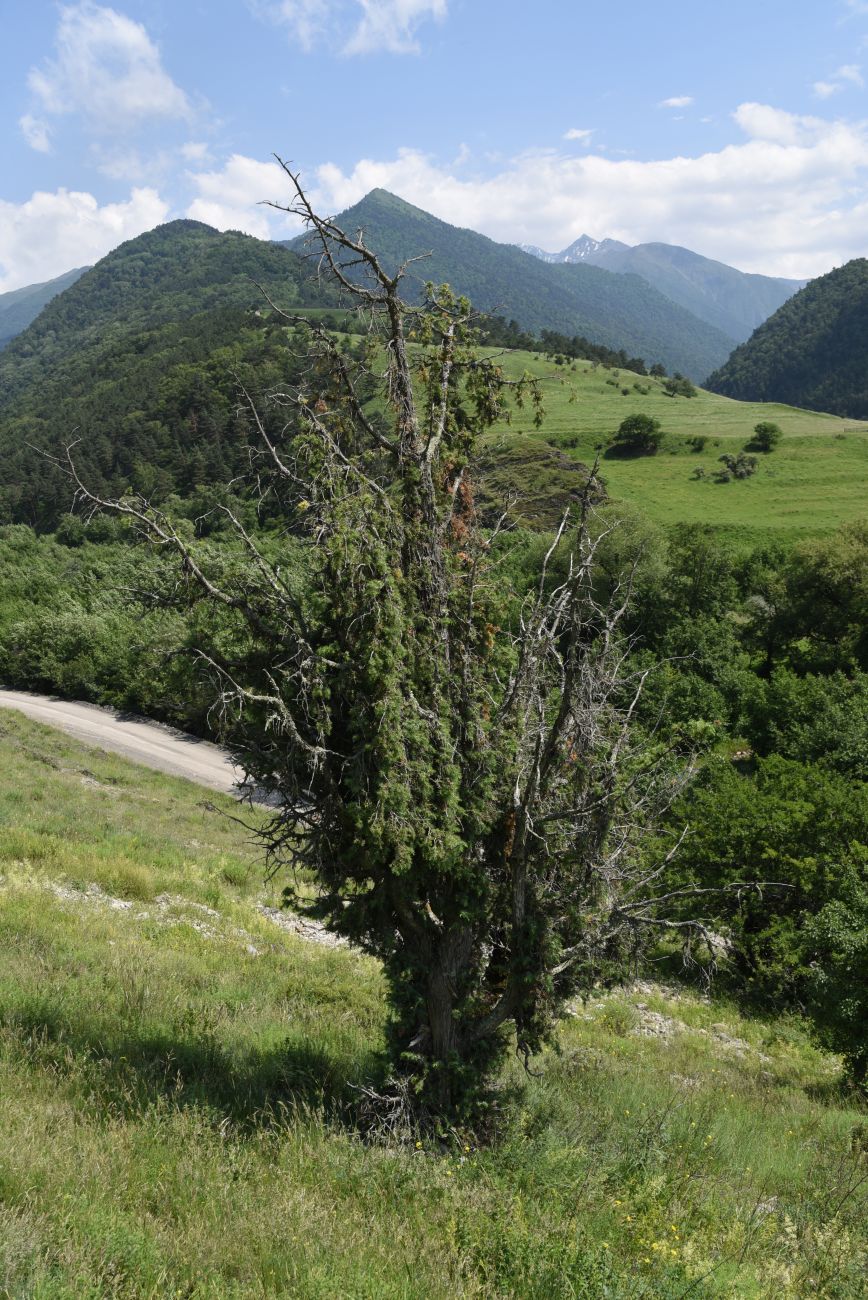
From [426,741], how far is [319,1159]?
9.38ft

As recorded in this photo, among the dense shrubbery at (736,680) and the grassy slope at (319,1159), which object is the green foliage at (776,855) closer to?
the dense shrubbery at (736,680)

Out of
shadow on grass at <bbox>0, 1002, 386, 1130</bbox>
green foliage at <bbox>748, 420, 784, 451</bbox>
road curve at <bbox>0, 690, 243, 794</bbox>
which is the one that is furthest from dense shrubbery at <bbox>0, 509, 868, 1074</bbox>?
green foliage at <bbox>748, 420, 784, 451</bbox>

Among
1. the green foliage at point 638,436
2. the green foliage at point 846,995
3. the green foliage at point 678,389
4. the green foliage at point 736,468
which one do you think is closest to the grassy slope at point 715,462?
the green foliage at point 736,468

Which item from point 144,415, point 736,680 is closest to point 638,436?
point 736,680

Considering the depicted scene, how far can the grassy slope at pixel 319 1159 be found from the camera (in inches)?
158

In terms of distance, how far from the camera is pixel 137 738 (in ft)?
130

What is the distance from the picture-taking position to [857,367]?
634 ft

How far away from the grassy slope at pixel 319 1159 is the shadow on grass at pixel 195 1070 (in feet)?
0.10

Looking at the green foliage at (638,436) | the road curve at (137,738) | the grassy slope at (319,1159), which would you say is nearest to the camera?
the grassy slope at (319,1159)

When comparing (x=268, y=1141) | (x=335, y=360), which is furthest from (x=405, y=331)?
(x=268, y=1141)

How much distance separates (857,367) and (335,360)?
223m

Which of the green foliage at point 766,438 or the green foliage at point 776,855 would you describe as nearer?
the green foliage at point 776,855

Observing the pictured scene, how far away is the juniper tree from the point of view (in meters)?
5.57

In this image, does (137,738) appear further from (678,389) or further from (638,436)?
(678,389)
